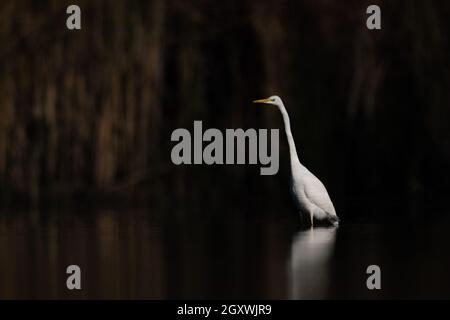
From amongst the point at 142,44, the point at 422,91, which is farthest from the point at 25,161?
the point at 422,91

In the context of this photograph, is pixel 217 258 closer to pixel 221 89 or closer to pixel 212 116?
pixel 212 116

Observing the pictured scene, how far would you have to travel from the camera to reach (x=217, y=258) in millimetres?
9102

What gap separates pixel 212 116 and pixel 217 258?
808 centimetres

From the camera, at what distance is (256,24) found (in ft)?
54.0

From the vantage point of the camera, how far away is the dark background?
11945 millimetres

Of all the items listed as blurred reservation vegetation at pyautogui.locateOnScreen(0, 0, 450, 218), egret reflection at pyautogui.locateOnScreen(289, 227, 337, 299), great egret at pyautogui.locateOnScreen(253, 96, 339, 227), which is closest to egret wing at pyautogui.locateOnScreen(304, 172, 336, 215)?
great egret at pyautogui.locateOnScreen(253, 96, 339, 227)

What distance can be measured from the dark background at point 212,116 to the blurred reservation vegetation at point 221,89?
0.06ft

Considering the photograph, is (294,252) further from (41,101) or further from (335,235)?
(41,101)

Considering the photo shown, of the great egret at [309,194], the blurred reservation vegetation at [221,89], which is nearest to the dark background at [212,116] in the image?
the blurred reservation vegetation at [221,89]

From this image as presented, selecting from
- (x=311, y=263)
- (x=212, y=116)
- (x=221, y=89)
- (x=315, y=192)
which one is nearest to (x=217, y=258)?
(x=311, y=263)

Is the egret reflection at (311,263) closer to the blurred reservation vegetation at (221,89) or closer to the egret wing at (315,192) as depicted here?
the egret wing at (315,192)

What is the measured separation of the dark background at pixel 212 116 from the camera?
39.2ft

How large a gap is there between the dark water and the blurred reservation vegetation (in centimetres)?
242

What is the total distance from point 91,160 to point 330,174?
3118 mm
